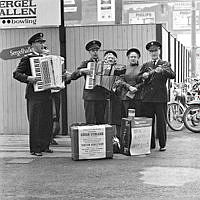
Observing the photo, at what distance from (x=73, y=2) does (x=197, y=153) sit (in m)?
7.63

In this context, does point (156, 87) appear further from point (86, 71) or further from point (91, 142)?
point (91, 142)

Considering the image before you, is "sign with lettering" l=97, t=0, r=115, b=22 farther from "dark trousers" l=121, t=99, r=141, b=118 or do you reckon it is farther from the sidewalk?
"dark trousers" l=121, t=99, r=141, b=118

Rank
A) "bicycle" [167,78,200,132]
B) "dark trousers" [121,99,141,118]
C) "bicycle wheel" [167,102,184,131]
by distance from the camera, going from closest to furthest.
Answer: "dark trousers" [121,99,141,118] < "bicycle" [167,78,200,132] < "bicycle wheel" [167,102,184,131]

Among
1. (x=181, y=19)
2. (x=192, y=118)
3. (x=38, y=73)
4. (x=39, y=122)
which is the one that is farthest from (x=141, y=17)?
(x=38, y=73)

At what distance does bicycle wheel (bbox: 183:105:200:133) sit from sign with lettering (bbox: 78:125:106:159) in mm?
3576

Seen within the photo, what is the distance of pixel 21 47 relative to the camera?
1069 cm

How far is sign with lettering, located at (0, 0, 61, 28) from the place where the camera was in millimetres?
10258

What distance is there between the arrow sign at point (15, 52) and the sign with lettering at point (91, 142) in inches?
126

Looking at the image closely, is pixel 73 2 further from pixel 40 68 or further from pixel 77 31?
pixel 40 68

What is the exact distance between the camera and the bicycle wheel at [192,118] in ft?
36.9

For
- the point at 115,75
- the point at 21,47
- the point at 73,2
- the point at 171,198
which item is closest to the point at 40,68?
the point at 115,75

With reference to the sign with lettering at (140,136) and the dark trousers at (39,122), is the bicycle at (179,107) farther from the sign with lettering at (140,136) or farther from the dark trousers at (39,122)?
the dark trousers at (39,122)

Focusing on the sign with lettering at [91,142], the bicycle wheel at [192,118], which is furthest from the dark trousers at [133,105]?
the bicycle wheel at [192,118]

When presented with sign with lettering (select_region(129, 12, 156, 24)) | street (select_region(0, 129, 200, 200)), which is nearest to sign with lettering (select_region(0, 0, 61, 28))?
street (select_region(0, 129, 200, 200))
